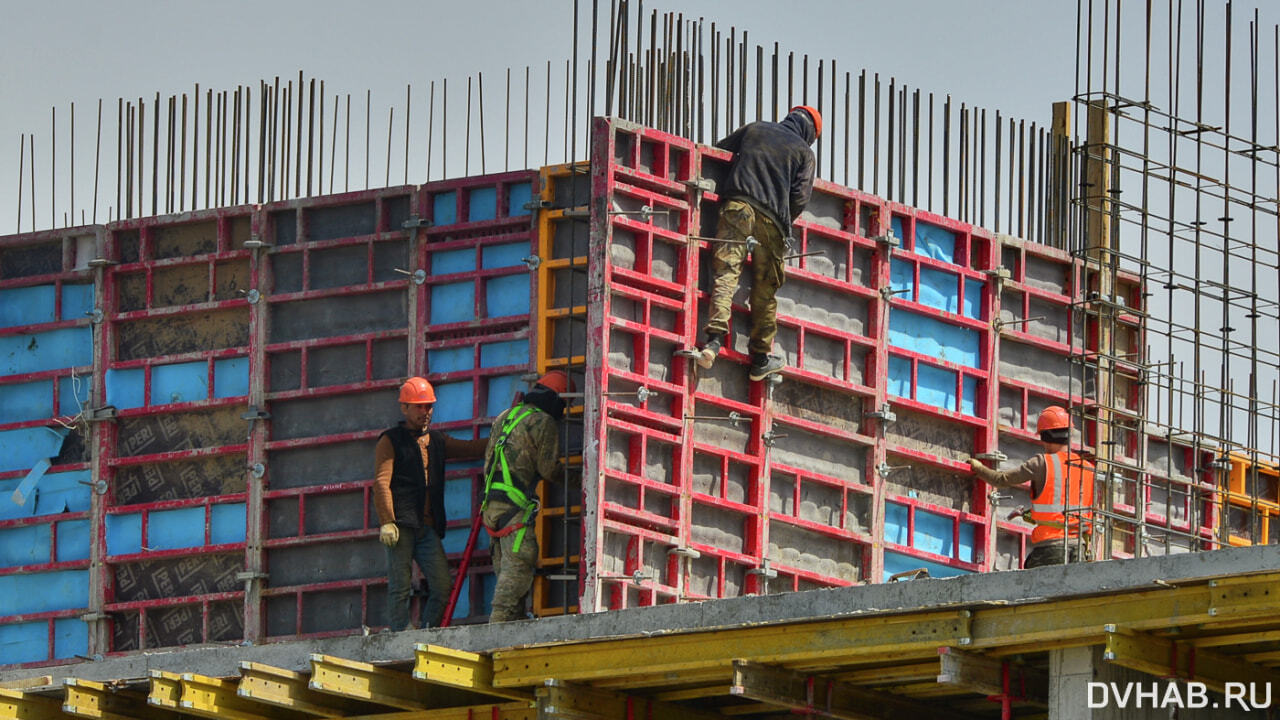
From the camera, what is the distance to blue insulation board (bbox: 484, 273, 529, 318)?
19.9m

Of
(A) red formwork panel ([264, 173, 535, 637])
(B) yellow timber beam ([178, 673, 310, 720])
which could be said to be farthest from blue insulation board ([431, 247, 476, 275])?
(B) yellow timber beam ([178, 673, 310, 720])

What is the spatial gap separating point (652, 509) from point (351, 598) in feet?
9.19

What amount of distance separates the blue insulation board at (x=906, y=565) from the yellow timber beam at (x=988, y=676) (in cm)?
486

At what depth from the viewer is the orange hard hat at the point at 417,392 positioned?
19719mm

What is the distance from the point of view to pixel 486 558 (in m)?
19.8

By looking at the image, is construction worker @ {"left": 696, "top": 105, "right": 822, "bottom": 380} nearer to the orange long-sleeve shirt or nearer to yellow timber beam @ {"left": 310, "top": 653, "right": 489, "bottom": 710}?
the orange long-sleeve shirt

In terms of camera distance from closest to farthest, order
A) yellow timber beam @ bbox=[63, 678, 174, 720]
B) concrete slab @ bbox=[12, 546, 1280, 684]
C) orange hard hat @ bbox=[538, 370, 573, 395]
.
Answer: concrete slab @ bbox=[12, 546, 1280, 684], yellow timber beam @ bbox=[63, 678, 174, 720], orange hard hat @ bbox=[538, 370, 573, 395]

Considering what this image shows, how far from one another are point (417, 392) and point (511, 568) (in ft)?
5.73

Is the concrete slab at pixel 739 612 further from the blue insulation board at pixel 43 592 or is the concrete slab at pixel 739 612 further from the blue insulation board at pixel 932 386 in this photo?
the blue insulation board at pixel 932 386

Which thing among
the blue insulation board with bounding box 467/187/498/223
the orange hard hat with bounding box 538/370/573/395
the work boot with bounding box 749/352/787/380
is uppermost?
the blue insulation board with bounding box 467/187/498/223

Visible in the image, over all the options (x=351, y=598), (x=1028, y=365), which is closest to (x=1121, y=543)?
(x=1028, y=365)

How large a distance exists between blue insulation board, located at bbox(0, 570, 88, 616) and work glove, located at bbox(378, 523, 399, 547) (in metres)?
3.36

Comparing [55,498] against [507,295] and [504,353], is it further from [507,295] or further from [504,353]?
[507,295]

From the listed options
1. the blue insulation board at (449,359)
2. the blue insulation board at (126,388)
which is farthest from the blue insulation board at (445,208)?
the blue insulation board at (126,388)
